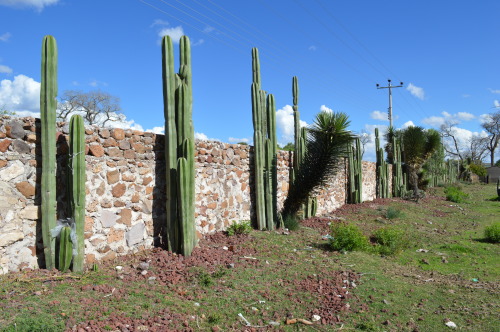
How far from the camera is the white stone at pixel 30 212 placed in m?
4.89

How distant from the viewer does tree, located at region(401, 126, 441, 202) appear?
20.6m

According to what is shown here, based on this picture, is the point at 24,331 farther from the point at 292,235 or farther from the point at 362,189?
the point at 362,189

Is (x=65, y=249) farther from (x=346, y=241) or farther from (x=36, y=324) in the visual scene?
(x=346, y=241)

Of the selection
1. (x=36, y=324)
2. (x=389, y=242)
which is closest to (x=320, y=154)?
(x=389, y=242)

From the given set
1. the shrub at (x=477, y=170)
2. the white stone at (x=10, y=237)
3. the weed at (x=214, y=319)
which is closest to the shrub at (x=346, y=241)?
the weed at (x=214, y=319)

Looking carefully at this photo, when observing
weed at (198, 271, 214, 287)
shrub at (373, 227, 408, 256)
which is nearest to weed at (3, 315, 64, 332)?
weed at (198, 271, 214, 287)

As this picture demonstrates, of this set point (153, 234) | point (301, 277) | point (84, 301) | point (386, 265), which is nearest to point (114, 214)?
point (153, 234)

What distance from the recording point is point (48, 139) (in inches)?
193

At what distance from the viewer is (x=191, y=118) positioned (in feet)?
22.3

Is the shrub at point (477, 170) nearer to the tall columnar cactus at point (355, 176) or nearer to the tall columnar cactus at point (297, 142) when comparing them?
the tall columnar cactus at point (355, 176)

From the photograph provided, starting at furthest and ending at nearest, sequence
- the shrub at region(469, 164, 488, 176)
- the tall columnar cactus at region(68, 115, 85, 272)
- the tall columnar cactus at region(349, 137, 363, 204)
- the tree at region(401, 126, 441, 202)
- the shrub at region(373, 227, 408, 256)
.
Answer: the shrub at region(469, 164, 488, 176) → the tree at region(401, 126, 441, 202) → the tall columnar cactus at region(349, 137, 363, 204) → the shrub at region(373, 227, 408, 256) → the tall columnar cactus at region(68, 115, 85, 272)

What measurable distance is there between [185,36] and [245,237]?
155 inches

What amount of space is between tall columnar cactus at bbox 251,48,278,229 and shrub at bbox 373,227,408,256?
236 cm

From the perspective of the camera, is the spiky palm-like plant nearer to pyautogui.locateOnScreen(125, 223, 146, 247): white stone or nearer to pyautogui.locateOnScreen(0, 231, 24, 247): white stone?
pyautogui.locateOnScreen(125, 223, 146, 247): white stone
